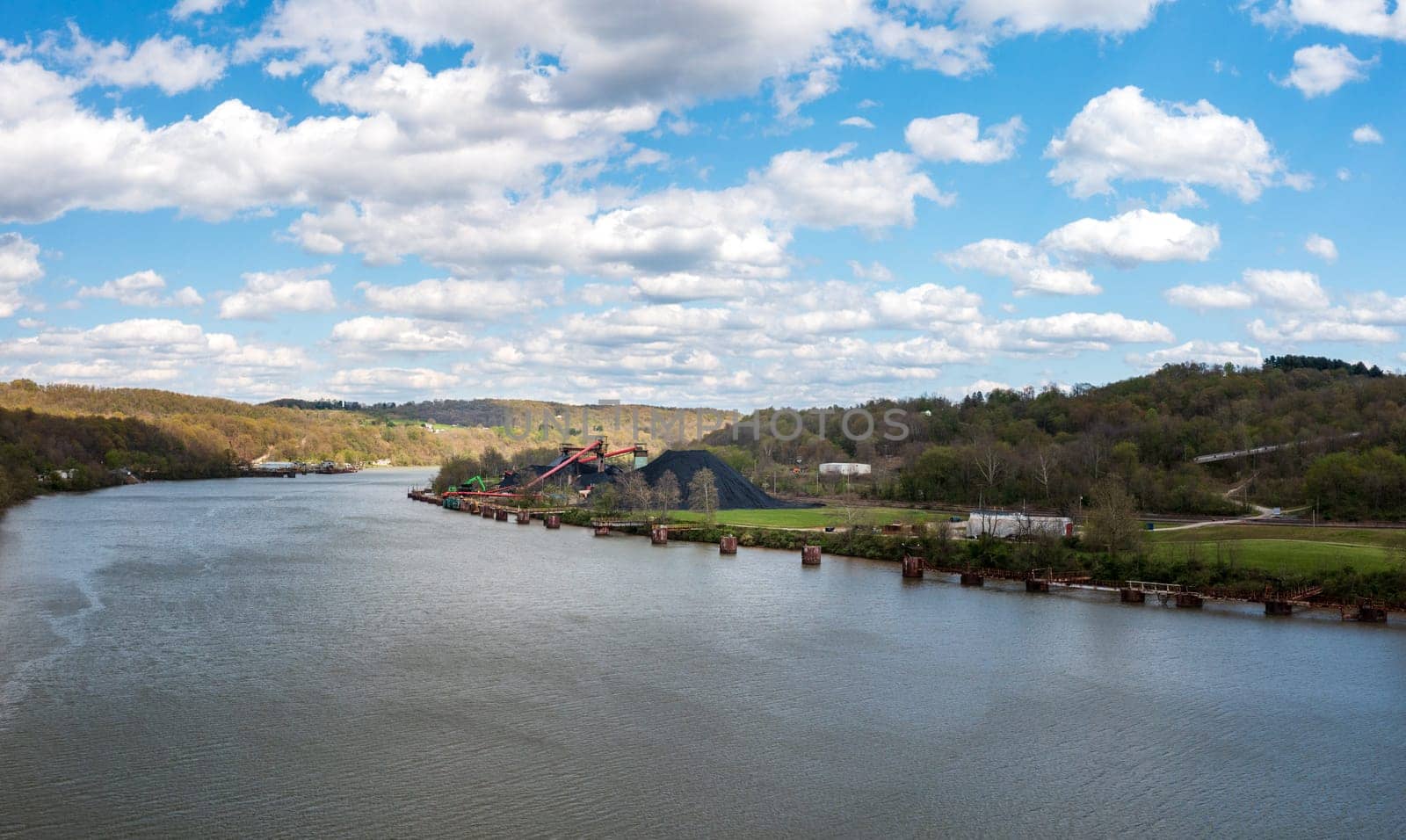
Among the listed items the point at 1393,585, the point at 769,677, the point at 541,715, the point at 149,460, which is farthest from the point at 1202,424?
the point at 149,460

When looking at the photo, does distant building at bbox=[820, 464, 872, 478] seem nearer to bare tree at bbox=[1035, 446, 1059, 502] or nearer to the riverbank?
bare tree at bbox=[1035, 446, 1059, 502]

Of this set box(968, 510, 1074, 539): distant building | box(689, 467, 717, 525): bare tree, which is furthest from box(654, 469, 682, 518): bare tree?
box(968, 510, 1074, 539): distant building

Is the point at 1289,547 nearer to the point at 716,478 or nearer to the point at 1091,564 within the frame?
the point at 1091,564

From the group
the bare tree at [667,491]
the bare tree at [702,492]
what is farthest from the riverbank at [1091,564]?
the bare tree at [667,491]

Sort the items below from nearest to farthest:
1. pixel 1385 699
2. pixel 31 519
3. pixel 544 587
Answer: pixel 1385 699
pixel 544 587
pixel 31 519

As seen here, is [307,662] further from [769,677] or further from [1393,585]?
[1393,585]

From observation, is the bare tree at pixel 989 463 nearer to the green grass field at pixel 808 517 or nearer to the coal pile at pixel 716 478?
the green grass field at pixel 808 517
